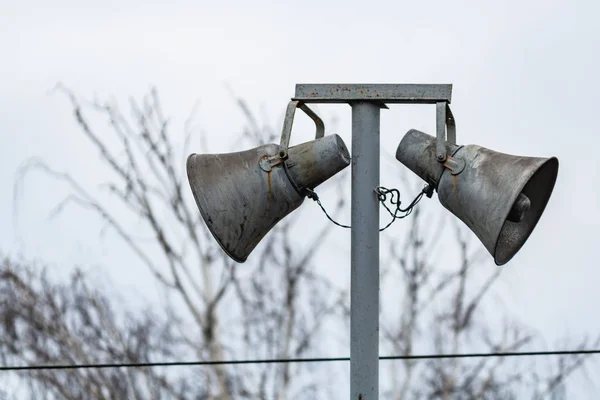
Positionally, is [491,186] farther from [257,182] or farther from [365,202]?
[257,182]

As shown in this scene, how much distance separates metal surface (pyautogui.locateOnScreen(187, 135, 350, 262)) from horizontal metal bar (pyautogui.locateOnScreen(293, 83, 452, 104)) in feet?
0.43

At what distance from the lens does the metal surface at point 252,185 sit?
467cm

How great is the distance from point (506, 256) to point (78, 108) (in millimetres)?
8966

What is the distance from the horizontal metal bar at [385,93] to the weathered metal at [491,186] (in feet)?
0.45

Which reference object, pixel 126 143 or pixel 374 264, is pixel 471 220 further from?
pixel 126 143

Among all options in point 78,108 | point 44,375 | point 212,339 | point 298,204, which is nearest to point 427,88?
point 298,204

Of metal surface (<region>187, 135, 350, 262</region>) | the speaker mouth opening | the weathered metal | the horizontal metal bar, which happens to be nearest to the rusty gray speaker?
metal surface (<region>187, 135, 350, 262</region>)

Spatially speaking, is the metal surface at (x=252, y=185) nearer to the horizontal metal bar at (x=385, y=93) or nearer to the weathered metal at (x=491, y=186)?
the horizontal metal bar at (x=385, y=93)

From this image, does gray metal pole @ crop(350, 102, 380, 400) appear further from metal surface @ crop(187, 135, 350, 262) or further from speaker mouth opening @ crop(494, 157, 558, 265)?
speaker mouth opening @ crop(494, 157, 558, 265)

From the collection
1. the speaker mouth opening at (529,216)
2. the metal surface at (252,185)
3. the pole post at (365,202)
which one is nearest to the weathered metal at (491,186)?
the speaker mouth opening at (529,216)

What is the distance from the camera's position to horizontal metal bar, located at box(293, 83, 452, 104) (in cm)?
461

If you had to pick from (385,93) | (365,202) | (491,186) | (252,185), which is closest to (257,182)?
(252,185)

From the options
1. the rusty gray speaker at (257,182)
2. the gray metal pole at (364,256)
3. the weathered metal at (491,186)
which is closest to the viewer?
the weathered metal at (491,186)

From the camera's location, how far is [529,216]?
4797 mm
